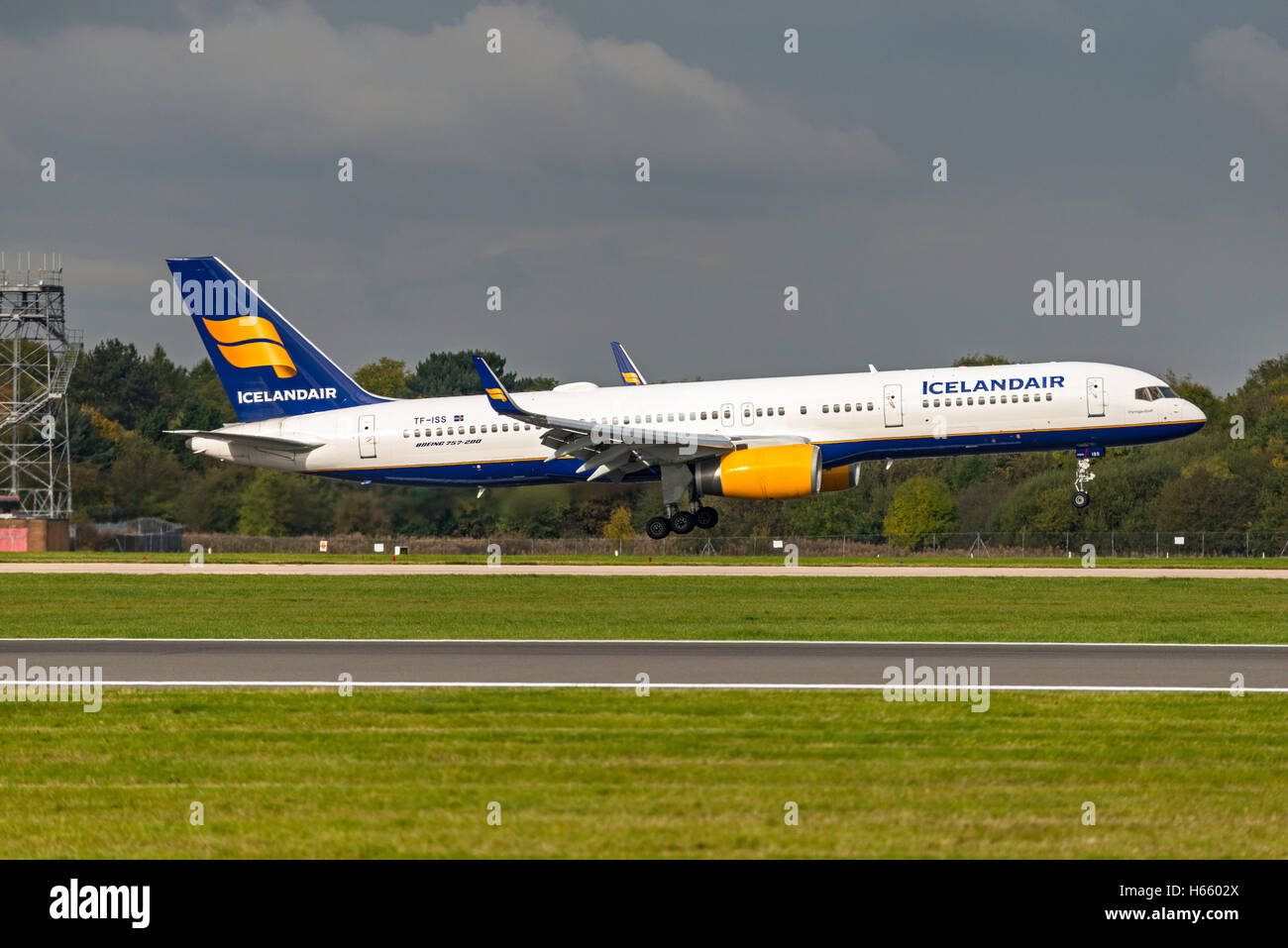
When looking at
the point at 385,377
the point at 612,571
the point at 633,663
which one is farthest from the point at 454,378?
the point at 633,663

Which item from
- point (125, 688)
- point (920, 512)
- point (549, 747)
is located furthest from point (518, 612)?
point (920, 512)

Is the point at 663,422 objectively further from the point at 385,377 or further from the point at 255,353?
the point at 385,377

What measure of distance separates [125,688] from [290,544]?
45.3 metres

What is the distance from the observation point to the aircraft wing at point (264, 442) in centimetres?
4800

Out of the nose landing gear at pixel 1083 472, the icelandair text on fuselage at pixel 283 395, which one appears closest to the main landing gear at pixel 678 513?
the nose landing gear at pixel 1083 472

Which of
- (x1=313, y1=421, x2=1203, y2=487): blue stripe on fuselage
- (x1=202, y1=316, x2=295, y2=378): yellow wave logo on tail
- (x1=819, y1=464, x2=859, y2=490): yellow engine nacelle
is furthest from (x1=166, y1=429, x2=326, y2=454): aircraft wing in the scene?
(x1=819, y1=464, x2=859, y2=490): yellow engine nacelle

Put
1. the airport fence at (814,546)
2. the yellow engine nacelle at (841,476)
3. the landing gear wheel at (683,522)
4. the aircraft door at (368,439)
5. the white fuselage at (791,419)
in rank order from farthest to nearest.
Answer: the airport fence at (814,546)
the aircraft door at (368,439)
the yellow engine nacelle at (841,476)
the landing gear wheel at (683,522)
the white fuselage at (791,419)

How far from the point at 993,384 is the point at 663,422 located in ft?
31.6

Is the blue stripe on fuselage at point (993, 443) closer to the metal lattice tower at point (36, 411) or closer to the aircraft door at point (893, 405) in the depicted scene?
the aircraft door at point (893, 405)

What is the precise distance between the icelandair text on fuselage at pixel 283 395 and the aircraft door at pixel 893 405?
713 inches

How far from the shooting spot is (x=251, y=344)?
164ft

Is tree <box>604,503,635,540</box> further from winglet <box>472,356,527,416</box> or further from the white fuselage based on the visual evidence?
winglet <box>472,356,527,416</box>
